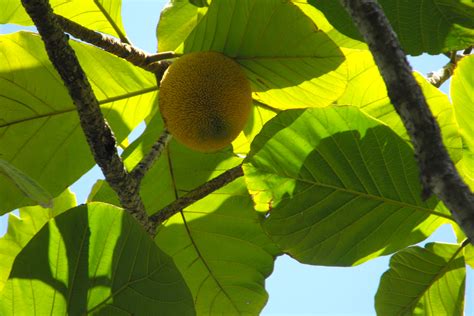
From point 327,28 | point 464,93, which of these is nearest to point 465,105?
point 464,93

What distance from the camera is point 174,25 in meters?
1.75

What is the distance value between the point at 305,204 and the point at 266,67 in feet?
0.98

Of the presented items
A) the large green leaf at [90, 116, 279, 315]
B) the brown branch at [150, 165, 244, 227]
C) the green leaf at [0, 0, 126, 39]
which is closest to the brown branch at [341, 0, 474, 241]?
the brown branch at [150, 165, 244, 227]

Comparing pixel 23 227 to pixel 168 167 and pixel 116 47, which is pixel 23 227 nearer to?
pixel 168 167

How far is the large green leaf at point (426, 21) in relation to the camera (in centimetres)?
125

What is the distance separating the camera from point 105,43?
1430 mm

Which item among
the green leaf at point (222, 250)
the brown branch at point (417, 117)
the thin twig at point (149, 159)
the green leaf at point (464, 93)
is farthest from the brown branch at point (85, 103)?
the green leaf at point (464, 93)

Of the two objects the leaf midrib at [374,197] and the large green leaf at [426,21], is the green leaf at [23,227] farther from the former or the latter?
the large green leaf at [426,21]

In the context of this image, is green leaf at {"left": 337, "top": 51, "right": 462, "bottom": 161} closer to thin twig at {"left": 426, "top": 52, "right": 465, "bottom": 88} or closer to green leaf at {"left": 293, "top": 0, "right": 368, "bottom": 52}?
green leaf at {"left": 293, "top": 0, "right": 368, "bottom": 52}

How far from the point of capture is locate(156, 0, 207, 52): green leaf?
1.75 m

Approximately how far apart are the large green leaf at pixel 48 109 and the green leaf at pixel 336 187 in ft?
1.43

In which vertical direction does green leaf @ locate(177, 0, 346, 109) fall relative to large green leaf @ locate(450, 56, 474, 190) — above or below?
above

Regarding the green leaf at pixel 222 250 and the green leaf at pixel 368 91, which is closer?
the green leaf at pixel 368 91

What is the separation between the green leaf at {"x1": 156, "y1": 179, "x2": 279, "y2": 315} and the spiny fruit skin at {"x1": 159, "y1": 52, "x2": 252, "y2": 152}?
0.35 m
